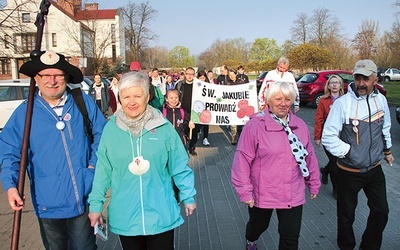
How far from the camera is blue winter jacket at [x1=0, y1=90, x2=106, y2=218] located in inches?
113

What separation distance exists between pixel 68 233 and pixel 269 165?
172 cm

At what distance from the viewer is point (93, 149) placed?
121 inches

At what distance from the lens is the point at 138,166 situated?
105 inches

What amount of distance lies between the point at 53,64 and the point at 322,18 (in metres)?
61.0

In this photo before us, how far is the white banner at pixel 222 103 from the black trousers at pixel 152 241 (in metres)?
6.46

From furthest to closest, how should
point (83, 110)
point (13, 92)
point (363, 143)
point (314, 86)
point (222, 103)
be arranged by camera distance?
1. point (314, 86)
2. point (13, 92)
3. point (222, 103)
4. point (363, 143)
5. point (83, 110)

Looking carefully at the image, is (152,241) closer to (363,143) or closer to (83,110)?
(83,110)

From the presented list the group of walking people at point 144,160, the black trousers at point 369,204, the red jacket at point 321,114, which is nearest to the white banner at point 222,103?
the red jacket at point 321,114

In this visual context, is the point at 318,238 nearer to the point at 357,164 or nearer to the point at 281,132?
the point at 357,164

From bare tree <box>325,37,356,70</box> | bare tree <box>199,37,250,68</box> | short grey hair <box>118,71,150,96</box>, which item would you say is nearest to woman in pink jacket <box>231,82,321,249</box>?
short grey hair <box>118,71,150,96</box>

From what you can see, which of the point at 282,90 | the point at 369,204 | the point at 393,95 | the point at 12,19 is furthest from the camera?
the point at 393,95

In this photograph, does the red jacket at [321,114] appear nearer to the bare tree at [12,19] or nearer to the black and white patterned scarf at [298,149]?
the black and white patterned scarf at [298,149]

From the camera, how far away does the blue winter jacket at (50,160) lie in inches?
113

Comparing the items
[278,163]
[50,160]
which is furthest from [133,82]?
[278,163]
